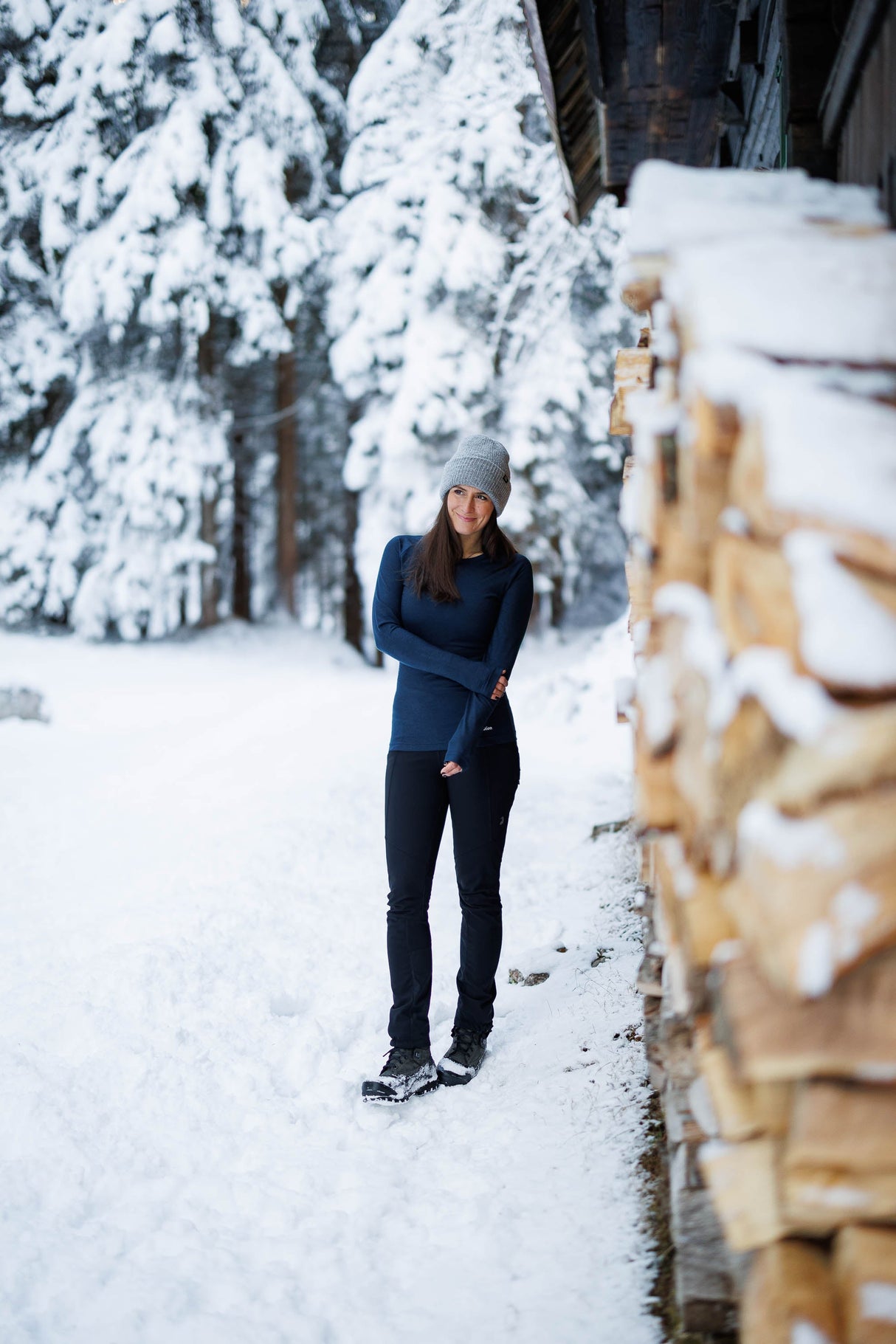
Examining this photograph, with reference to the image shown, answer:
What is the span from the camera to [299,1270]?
2.58m

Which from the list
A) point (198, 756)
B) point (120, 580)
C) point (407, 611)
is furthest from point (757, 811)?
point (120, 580)

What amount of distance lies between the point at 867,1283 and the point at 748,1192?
0.68ft

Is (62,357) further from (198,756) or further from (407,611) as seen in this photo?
(407,611)

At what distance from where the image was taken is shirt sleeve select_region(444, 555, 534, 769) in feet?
11.2

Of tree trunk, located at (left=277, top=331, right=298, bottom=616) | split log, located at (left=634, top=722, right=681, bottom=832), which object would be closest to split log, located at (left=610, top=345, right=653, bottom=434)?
split log, located at (left=634, top=722, right=681, bottom=832)

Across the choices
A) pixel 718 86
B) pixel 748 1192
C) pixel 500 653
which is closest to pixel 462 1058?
pixel 500 653

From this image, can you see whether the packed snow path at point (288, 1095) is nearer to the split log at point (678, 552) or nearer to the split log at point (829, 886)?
the split log at point (829, 886)

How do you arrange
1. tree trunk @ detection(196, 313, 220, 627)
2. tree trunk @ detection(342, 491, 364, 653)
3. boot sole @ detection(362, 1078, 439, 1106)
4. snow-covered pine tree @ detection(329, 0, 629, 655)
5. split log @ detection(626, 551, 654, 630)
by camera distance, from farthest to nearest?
tree trunk @ detection(342, 491, 364, 653), tree trunk @ detection(196, 313, 220, 627), snow-covered pine tree @ detection(329, 0, 629, 655), boot sole @ detection(362, 1078, 439, 1106), split log @ detection(626, 551, 654, 630)

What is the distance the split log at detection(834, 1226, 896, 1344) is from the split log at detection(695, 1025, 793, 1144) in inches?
7.2

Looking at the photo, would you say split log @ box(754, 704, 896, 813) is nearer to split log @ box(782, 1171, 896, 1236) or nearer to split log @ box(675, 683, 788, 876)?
split log @ box(675, 683, 788, 876)

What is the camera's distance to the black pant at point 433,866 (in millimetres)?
3520

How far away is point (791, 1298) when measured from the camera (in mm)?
1583

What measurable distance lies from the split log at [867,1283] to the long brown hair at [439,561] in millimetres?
2341

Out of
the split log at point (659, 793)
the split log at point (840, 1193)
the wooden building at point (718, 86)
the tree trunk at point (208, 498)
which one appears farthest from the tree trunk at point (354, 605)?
the split log at point (840, 1193)
